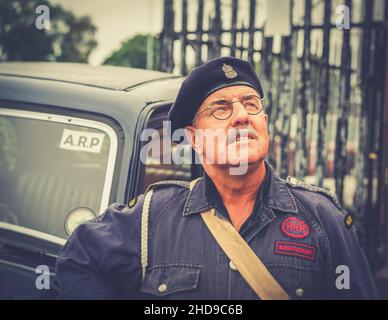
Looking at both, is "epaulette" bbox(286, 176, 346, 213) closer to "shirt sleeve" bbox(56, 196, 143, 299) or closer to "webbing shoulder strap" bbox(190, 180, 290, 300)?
"webbing shoulder strap" bbox(190, 180, 290, 300)

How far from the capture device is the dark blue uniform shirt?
197 centimetres

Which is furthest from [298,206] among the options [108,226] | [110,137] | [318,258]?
[110,137]

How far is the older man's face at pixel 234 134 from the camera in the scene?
2008mm

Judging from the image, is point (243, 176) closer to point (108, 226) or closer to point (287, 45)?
point (108, 226)

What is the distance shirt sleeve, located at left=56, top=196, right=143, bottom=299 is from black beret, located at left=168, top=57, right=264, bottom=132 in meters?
0.43

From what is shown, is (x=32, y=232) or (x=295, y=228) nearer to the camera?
(x=295, y=228)

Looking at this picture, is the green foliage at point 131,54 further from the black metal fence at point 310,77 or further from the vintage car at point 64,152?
the vintage car at point 64,152

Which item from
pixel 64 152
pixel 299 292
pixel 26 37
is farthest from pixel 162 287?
pixel 26 37

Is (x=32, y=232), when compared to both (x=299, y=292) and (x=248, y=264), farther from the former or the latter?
(x=299, y=292)

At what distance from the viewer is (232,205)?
2121 millimetres

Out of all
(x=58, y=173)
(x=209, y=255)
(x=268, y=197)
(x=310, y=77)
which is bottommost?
(x=209, y=255)

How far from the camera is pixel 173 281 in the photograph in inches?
→ 78.7

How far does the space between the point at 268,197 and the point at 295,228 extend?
15cm

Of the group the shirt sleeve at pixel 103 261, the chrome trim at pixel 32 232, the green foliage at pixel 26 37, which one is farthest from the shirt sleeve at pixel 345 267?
the green foliage at pixel 26 37
